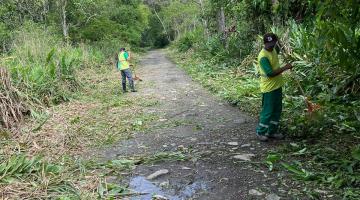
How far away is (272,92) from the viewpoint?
19.8ft

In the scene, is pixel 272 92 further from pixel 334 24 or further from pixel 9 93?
pixel 9 93

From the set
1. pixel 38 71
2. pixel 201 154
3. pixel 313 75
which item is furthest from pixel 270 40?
pixel 38 71

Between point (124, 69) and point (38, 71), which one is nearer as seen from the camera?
point (38, 71)

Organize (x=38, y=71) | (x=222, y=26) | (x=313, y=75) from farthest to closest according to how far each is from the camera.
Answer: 1. (x=222, y=26)
2. (x=38, y=71)
3. (x=313, y=75)

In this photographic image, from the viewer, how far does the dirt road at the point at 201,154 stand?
4566mm

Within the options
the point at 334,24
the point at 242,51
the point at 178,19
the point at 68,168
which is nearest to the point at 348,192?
the point at 334,24

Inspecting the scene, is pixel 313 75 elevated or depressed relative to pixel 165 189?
elevated

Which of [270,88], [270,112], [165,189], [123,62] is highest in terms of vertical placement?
[123,62]

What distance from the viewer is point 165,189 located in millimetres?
4684

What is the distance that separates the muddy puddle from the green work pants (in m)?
1.83

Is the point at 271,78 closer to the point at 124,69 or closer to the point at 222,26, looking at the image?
the point at 124,69

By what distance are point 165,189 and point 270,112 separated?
232 centimetres

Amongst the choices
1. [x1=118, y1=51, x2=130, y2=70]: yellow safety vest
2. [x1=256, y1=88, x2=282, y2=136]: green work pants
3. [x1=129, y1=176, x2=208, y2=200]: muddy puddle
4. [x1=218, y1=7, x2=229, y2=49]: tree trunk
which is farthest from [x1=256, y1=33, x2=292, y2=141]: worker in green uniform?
[x1=218, y1=7, x2=229, y2=49]: tree trunk

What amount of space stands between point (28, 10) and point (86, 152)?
1492 cm
